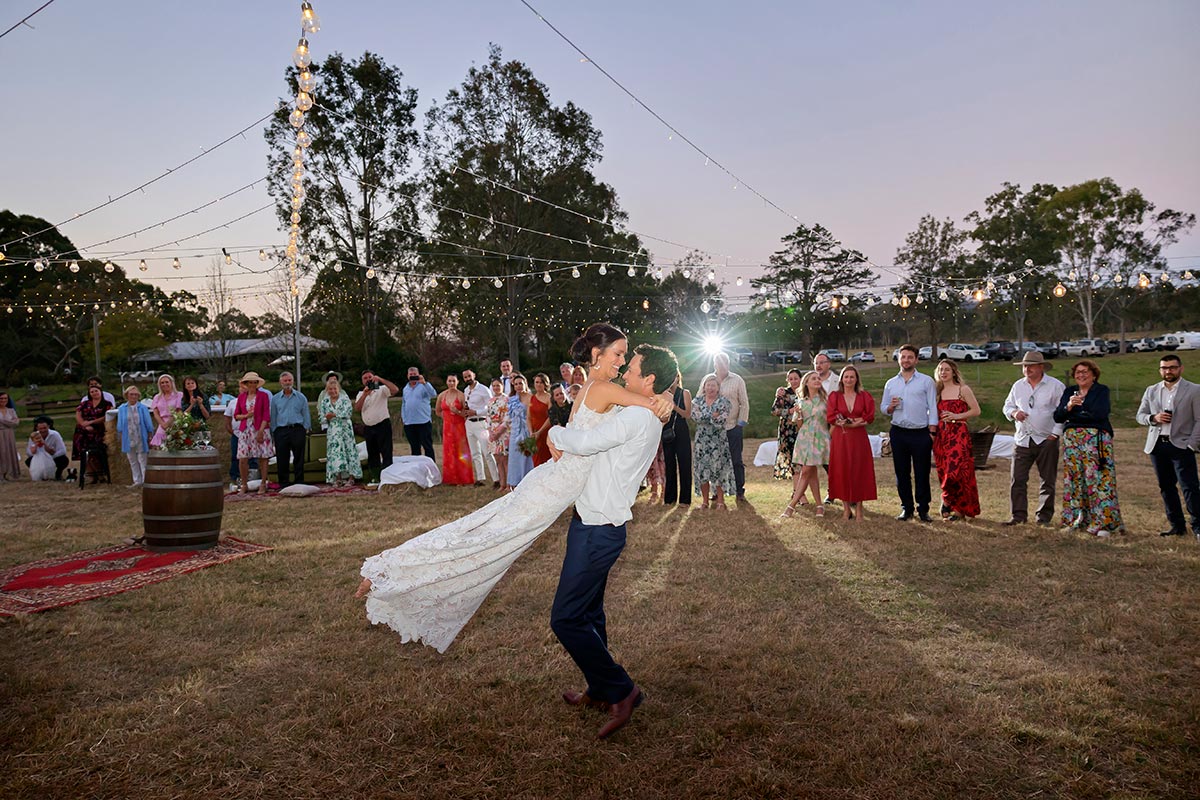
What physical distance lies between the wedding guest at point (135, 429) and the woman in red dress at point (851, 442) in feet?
35.0

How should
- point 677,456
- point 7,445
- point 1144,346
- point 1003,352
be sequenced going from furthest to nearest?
point 1144,346 < point 1003,352 < point 7,445 < point 677,456

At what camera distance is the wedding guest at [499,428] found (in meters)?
10.6

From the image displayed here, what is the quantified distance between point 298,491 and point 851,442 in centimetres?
762

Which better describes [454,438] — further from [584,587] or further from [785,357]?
[785,357]

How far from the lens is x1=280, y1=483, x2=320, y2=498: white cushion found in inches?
413

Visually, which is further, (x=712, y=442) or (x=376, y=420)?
(x=376, y=420)

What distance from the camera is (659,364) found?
14.5 feet

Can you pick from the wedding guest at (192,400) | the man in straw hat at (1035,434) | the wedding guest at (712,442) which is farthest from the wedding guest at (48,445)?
the man in straw hat at (1035,434)

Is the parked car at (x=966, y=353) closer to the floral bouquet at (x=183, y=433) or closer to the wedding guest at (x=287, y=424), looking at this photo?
the wedding guest at (x=287, y=424)

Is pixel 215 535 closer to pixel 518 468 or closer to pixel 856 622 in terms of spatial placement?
pixel 518 468

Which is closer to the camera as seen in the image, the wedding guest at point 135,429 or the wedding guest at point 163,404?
the wedding guest at point 163,404

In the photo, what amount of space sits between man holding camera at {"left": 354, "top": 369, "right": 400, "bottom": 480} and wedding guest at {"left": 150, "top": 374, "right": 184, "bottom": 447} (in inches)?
106

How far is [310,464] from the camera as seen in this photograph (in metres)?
11.9

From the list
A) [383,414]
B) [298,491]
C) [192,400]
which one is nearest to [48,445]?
[192,400]
